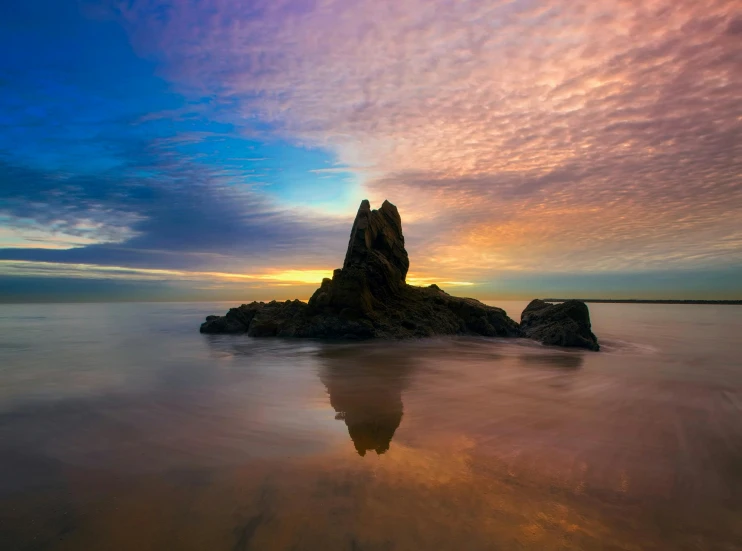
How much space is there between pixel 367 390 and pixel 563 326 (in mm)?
12418

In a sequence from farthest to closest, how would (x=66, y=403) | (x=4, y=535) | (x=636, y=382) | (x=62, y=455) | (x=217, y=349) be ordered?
1. (x=217, y=349)
2. (x=636, y=382)
3. (x=66, y=403)
4. (x=62, y=455)
5. (x=4, y=535)

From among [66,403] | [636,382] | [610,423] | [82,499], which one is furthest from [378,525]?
[636,382]

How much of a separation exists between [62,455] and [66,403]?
11.1 ft

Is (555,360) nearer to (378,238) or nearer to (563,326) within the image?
(563,326)

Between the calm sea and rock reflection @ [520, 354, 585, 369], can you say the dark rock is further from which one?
the calm sea

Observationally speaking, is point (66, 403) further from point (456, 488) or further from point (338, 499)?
point (456, 488)

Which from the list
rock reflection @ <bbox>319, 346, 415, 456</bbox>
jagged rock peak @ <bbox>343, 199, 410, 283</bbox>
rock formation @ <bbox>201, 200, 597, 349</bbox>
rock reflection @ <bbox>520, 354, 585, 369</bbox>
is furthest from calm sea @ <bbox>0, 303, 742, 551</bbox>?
jagged rock peak @ <bbox>343, 199, 410, 283</bbox>

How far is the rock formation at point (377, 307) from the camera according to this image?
60.2ft

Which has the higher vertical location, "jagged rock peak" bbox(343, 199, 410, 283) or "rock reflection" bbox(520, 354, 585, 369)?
"jagged rock peak" bbox(343, 199, 410, 283)

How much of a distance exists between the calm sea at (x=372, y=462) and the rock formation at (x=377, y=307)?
817 centimetres

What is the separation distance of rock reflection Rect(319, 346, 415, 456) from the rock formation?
3840 mm

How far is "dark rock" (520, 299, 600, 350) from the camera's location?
1659cm

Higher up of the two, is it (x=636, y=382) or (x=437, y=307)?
(x=437, y=307)

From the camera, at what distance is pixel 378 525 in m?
3.32
